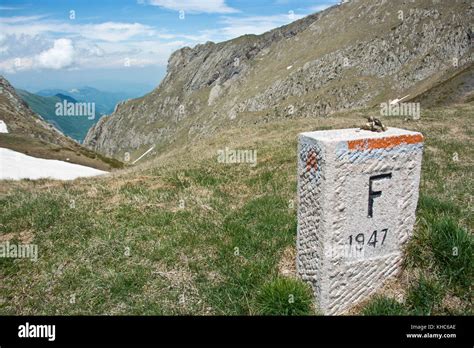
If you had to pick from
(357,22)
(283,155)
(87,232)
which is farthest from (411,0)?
(87,232)

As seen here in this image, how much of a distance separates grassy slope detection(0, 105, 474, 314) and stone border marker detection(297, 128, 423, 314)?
1.50 feet

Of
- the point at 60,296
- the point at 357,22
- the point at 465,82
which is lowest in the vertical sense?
the point at 60,296

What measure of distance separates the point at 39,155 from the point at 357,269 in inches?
1967

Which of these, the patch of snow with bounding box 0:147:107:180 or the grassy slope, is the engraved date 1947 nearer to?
the grassy slope

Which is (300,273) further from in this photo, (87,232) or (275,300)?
(87,232)

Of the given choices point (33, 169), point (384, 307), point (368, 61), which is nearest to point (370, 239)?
point (384, 307)

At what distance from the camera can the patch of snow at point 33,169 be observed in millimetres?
34719

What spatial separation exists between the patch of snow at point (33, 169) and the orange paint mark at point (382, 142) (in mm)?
31046

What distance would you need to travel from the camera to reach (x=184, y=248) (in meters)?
9.29

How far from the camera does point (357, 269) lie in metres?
7.05

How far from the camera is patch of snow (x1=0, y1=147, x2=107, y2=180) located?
3472 cm

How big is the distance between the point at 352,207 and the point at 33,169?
37948mm

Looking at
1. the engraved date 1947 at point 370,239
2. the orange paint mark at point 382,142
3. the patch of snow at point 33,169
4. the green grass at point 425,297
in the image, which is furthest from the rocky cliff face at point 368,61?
the green grass at point 425,297

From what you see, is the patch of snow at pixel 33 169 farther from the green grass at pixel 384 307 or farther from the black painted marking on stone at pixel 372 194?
the green grass at pixel 384 307
